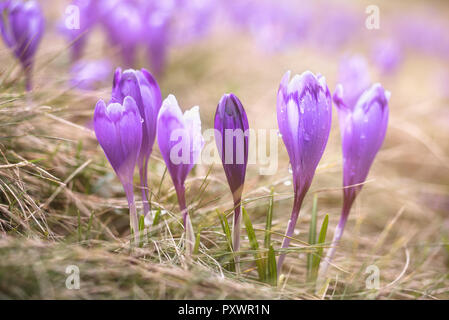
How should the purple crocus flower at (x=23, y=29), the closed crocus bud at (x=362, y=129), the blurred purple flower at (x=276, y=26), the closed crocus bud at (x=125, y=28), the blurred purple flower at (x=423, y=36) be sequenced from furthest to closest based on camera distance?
the blurred purple flower at (x=423, y=36)
the blurred purple flower at (x=276, y=26)
the closed crocus bud at (x=125, y=28)
the purple crocus flower at (x=23, y=29)
the closed crocus bud at (x=362, y=129)

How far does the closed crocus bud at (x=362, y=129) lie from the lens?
0.90 metres

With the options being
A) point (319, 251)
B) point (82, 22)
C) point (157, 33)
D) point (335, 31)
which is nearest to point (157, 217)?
point (319, 251)

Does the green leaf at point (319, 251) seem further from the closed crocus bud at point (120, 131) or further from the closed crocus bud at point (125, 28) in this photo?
the closed crocus bud at point (125, 28)

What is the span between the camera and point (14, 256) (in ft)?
2.49

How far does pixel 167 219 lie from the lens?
103 centimetres

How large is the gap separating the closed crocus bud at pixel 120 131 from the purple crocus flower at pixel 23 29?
56 centimetres

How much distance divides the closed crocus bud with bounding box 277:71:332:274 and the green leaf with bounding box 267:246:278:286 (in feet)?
0.57

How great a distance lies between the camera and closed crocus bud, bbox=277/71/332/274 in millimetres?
798

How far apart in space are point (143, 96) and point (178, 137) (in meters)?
0.14

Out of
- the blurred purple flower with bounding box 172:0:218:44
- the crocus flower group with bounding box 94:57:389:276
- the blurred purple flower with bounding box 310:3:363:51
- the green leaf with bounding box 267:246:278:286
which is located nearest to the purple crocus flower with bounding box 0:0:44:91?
the crocus flower group with bounding box 94:57:389:276

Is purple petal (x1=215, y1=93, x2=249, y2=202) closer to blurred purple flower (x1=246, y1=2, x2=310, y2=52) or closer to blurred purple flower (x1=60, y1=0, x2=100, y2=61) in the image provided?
blurred purple flower (x1=60, y1=0, x2=100, y2=61)

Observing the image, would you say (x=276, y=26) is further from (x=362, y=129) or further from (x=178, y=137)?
(x=178, y=137)

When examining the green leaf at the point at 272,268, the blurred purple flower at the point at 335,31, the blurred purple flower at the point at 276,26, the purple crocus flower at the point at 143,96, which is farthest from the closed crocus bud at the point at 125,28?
the blurred purple flower at the point at 335,31

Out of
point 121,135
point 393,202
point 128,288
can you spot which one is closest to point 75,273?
point 128,288
